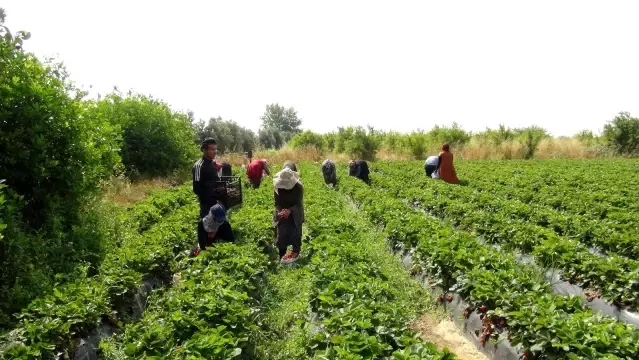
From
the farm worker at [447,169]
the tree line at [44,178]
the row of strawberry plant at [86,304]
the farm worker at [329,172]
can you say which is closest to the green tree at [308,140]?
the farm worker at [329,172]

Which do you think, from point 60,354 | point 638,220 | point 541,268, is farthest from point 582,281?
point 60,354

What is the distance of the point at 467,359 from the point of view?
436cm

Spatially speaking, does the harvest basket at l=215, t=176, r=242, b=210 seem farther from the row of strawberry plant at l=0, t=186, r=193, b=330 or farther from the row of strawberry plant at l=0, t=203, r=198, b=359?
the row of strawberry plant at l=0, t=186, r=193, b=330

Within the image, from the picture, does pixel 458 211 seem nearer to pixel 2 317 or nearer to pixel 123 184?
pixel 2 317

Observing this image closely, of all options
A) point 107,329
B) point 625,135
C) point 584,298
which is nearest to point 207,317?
point 107,329

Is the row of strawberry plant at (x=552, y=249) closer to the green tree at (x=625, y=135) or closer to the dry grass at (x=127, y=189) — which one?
the dry grass at (x=127, y=189)

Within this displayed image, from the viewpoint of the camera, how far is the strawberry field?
353cm

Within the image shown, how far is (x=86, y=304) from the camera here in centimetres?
431

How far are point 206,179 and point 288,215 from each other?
1.50m

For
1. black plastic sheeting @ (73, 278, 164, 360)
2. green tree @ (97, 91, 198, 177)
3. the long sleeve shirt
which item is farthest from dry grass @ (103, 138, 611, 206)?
black plastic sheeting @ (73, 278, 164, 360)

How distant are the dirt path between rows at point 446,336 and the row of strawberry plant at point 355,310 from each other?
0.91 feet

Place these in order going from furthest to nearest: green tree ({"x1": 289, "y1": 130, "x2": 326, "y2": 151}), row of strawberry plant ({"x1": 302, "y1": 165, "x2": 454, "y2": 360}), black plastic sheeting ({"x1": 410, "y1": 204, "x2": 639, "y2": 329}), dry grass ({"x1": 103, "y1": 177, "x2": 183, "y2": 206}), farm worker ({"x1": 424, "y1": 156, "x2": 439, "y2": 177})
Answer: green tree ({"x1": 289, "y1": 130, "x2": 326, "y2": 151}) < farm worker ({"x1": 424, "y1": 156, "x2": 439, "y2": 177}) < dry grass ({"x1": 103, "y1": 177, "x2": 183, "y2": 206}) < black plastic sheeting ({"x1": 410, "y1": 204, "x2": 639, "y2": 329}) < row of strawberry plant ({"x1": 302, "y1": 165, "x2": 454, "y2": 360})

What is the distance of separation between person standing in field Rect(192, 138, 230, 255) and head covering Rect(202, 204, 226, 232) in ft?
0.71

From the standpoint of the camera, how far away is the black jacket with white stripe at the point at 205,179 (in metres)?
7.02
